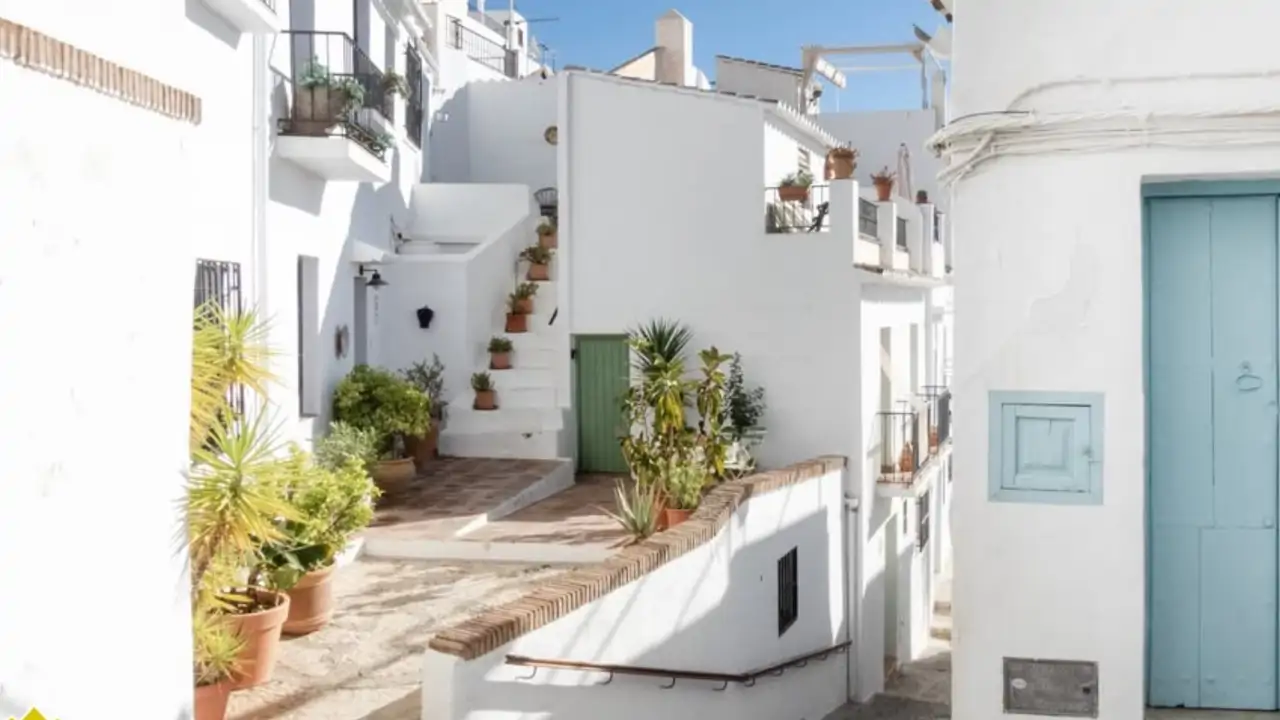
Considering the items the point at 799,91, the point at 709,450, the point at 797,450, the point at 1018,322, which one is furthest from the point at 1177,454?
the point at 799,91

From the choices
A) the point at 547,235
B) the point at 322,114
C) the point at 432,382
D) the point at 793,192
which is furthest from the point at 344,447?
the point at 547,235

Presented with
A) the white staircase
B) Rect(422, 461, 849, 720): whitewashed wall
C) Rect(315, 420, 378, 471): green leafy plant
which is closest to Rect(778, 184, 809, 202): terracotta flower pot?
Rect(422, 461, 849, 720): whitewashed wall

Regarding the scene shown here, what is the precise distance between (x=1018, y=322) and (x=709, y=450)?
341 inches

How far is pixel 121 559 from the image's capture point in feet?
16.8

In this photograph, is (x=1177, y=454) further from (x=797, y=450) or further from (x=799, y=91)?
(x=799, y=91)

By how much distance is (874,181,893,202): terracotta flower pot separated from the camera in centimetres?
1650

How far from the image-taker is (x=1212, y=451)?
509 cm

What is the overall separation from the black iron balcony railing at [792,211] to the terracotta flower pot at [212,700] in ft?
33.0

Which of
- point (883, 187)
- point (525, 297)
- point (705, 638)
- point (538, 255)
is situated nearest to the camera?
point (705, 638)

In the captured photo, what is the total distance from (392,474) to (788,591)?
484cm

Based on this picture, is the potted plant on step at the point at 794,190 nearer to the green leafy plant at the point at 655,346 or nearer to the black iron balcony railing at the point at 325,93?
the green leafy plant at the point at 655,346

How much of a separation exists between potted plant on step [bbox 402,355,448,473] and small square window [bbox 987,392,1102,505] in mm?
11200

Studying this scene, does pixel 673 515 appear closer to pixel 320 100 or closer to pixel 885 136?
pixel 320 100

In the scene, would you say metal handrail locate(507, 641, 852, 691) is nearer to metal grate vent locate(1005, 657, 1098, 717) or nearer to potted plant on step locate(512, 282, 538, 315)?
metal grate vent locate(1005, 657, 1098, 717)
